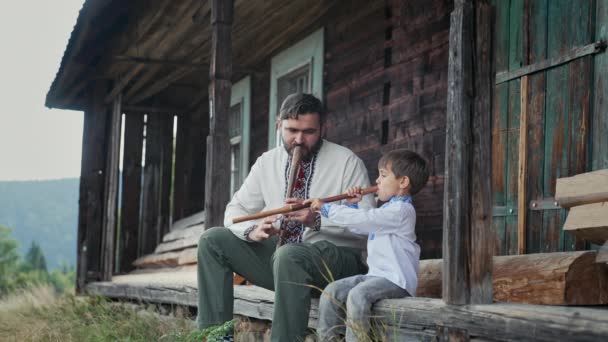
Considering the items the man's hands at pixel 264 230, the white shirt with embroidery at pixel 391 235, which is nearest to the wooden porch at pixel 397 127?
the white shirt with embroidery at pixel 391 235

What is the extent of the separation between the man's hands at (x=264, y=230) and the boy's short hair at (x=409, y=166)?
74 cm

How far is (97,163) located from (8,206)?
9850 cm

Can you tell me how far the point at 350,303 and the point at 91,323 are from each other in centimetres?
436

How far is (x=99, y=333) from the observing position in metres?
6.56

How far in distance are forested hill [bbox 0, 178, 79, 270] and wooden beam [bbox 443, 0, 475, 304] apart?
305ft

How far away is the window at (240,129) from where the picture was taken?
1040cm

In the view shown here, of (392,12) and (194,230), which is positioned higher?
(392,12)

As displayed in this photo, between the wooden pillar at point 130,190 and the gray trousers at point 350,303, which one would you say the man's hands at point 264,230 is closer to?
the gray trousers at point 350,303

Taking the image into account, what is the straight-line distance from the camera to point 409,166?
173 inches

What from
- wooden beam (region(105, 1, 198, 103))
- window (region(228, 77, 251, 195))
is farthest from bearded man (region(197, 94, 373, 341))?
window (region(228, 77, 251, 195))

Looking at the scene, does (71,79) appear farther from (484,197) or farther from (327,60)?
(484,197)

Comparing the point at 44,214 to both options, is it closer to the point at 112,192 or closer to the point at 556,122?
the point at 112,192

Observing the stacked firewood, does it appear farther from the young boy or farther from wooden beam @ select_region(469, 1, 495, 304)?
the young boy

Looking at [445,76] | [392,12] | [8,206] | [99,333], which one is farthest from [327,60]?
[8,206]
